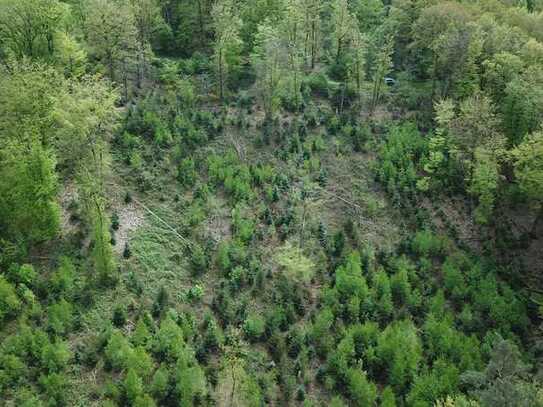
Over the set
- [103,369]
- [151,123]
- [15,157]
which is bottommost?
[103,369]

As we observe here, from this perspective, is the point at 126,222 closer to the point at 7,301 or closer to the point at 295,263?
the point at 7,301

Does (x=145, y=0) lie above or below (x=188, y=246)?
above

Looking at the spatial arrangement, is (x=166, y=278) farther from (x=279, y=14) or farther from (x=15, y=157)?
(x=279, y=14)

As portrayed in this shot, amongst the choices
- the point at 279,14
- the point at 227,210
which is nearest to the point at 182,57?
the point at 279,14

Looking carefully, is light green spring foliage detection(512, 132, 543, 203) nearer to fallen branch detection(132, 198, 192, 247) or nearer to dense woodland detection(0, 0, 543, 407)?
dense woodland detection(0, 0, 543, 407)

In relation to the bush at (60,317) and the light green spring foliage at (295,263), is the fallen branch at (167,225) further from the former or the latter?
the bush at (60,317)

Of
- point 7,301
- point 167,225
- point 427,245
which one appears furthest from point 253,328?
point 427,245

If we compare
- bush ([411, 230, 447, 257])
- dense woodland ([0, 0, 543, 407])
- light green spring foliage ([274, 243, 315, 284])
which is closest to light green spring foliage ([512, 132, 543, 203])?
dense woodland ([0, 0, 543, 407])

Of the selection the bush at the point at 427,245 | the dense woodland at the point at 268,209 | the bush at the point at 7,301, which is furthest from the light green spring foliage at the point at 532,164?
the bush at the point at 7,301
